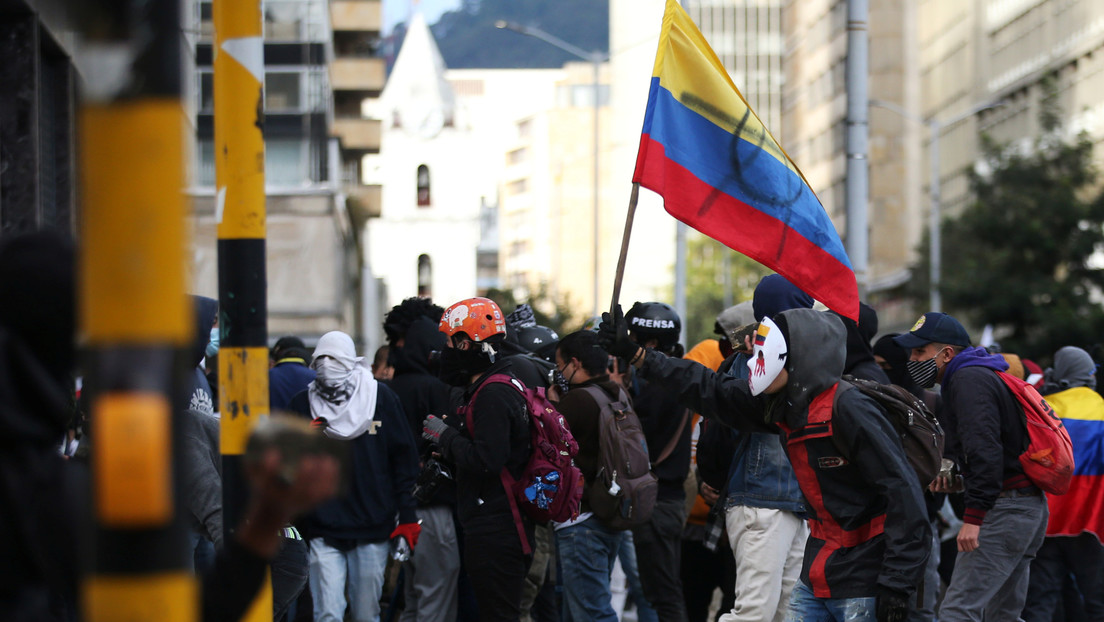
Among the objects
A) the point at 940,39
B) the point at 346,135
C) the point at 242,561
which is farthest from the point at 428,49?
the point at 242,561

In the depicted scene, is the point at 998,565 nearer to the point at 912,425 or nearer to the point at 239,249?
the point at 912,425

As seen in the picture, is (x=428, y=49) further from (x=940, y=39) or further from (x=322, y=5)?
(x=322, y=5)

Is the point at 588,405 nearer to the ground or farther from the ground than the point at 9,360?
nearer to the ground

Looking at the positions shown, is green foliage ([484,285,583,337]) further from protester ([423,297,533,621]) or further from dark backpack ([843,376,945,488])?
dark backpack ([843,376,945,488])

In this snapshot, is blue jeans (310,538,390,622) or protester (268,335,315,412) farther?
protester (268,335,315,412)

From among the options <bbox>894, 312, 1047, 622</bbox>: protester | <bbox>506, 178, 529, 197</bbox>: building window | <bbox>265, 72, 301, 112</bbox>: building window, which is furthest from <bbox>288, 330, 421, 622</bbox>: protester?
<bbox>506, 178, 529, 197</bbox>: building window

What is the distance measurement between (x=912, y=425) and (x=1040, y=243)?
90.6 feet

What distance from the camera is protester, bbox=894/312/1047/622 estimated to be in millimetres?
7254

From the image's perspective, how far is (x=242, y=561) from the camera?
255cm

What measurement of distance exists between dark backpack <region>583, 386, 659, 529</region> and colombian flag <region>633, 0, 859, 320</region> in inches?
57.7

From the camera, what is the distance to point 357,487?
25.8 ft

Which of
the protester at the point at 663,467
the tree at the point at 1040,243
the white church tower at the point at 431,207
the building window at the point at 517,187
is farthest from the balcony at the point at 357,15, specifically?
the building window at the point at 517,187

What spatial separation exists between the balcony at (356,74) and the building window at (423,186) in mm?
37090

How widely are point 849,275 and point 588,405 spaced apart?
5.69ft
